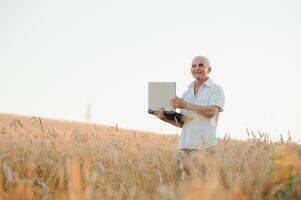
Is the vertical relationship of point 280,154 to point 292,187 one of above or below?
above

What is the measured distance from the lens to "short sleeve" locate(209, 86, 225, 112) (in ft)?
14.4

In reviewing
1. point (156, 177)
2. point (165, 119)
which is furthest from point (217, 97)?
point (156, 177)

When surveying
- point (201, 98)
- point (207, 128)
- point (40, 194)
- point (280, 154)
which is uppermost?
point (201, 98)

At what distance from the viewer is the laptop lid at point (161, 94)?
4258 millimetres

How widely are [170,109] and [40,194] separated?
1627mm

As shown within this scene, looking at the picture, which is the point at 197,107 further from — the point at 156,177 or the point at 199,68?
the point at 156,177

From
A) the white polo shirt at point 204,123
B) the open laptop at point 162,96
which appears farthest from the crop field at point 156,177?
the open laptop at point 162,96

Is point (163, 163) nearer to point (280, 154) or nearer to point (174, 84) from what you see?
point (174, 84)

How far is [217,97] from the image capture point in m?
4.40

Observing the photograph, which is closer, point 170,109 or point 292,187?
point 292,187

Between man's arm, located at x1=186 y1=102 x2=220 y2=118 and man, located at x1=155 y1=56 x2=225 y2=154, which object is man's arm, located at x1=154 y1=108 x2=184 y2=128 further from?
man's arm, located at x1=186 y1=102 x2=220 y2=118

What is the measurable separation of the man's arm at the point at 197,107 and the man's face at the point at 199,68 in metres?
0.37

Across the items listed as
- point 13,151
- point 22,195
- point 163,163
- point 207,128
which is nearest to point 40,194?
point 22,195

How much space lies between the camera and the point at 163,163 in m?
3.96
